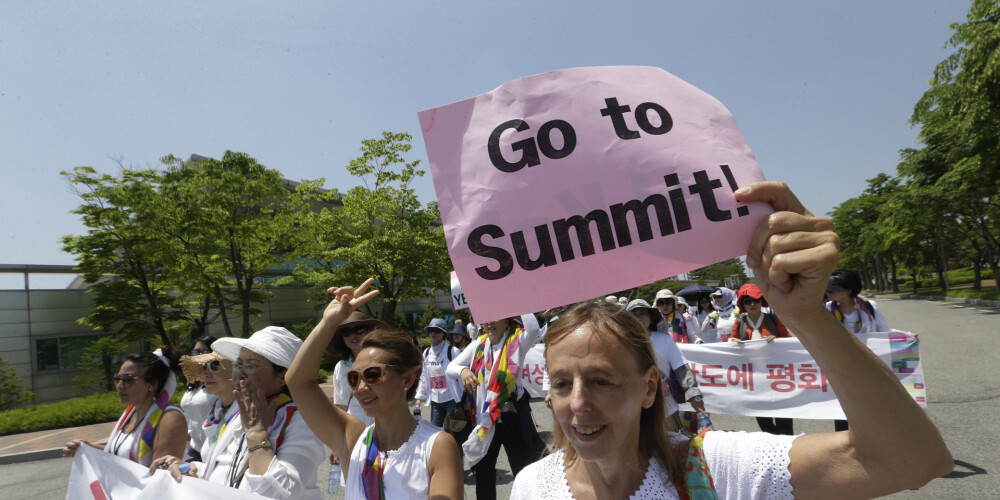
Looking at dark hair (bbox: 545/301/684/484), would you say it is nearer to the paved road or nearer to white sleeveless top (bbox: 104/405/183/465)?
white sleeveless top (bbox: 104/405/183/465)

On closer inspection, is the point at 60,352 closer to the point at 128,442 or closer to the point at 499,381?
the point at 128,442

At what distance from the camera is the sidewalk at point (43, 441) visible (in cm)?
1045

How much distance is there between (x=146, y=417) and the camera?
363 centimetres

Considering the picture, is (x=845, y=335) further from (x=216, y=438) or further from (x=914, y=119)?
(x=914, y=119)

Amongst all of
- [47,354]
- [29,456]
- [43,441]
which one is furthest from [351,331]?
[47,354]

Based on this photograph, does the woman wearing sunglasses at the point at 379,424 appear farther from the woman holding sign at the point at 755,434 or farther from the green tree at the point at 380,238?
the green tree at the point at 380,238

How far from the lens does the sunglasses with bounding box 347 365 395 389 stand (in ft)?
8.29

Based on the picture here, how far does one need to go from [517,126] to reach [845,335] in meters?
1.04

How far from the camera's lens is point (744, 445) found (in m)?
1.47

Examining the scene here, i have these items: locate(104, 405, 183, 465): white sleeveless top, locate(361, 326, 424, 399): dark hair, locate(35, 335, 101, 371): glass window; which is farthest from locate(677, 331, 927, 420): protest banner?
locate(35, 335, 101, 371): glass window

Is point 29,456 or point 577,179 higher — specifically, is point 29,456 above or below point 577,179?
below

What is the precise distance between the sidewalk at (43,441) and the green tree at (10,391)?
8.26 m

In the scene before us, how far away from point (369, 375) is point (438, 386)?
520cm

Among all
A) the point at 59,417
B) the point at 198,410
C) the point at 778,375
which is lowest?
the point at 59,417
